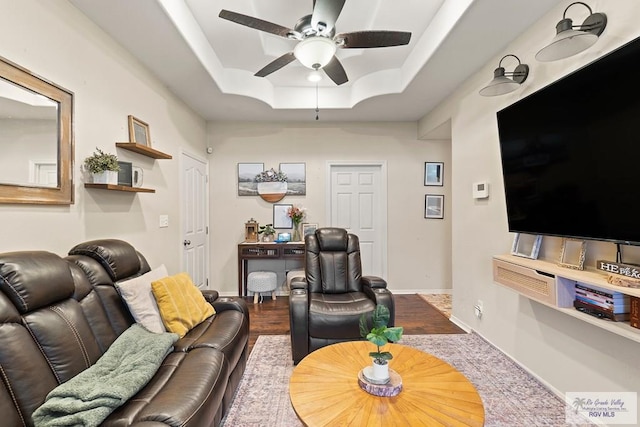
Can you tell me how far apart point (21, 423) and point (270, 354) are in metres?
1.75

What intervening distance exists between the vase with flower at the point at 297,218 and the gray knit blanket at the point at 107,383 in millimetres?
2770

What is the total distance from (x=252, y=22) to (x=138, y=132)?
1538 millimetres

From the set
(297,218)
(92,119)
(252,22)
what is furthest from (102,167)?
(297,218)

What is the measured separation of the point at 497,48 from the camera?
→ 98.7 inches

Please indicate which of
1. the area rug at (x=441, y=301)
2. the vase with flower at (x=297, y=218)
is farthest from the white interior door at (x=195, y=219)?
the area rug at (x=441, y=301)

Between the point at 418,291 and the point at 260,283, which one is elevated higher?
the point at 260,283

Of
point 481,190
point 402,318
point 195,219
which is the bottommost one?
point 402,318

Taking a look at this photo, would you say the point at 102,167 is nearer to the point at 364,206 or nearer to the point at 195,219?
the point at 195,219

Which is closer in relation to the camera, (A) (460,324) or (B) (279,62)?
(B) (279,62)

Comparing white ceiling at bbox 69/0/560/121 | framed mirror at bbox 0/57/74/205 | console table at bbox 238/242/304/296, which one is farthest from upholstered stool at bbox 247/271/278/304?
framed mirror at bbox 0/57/74/205

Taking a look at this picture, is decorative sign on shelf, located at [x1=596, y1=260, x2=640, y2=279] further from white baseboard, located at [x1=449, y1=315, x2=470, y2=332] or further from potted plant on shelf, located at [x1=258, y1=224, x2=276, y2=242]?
potted plant on shelf, located at [x1=258, y1=224, x2=276, y2=242]

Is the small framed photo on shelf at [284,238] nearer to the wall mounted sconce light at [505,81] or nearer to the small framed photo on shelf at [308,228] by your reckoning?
the small framed photo on shelf at [308,228]

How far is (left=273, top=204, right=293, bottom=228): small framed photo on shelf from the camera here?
14.7ft

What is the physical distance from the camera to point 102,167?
2064 mm
